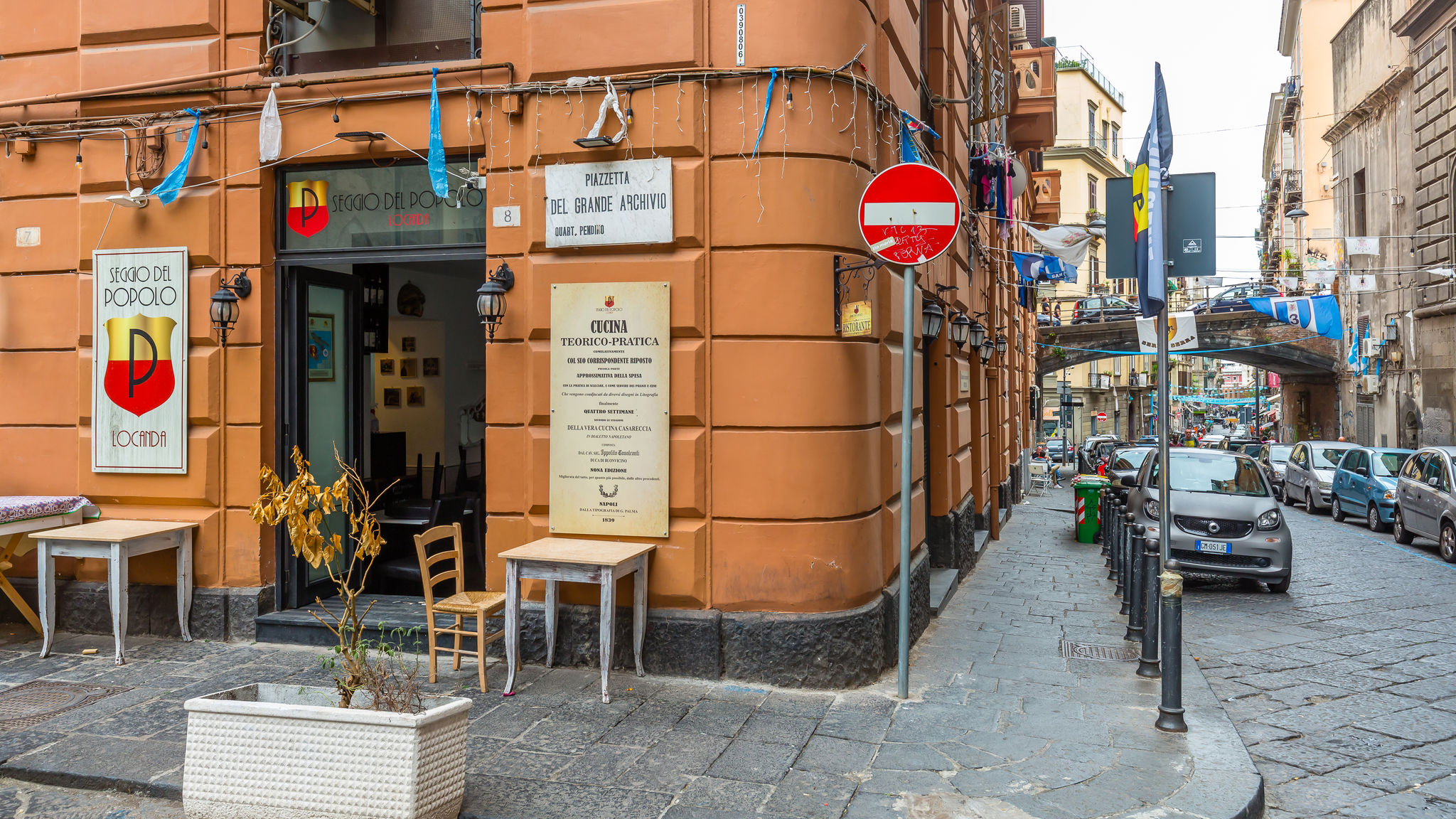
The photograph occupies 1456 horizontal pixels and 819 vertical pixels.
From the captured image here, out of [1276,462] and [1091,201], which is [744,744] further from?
[1091,201]

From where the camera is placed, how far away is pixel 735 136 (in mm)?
6312

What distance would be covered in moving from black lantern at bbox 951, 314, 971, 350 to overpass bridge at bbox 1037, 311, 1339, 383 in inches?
1084

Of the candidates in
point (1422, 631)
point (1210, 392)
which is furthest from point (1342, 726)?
point (1210, 392)

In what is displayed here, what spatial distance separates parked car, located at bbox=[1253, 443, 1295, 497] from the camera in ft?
84.1

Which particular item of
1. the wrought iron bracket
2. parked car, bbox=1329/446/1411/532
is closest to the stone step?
the wrought iron bracket

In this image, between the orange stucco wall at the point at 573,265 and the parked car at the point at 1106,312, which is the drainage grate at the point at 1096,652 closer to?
the orange stucco wall at the point at 573,265

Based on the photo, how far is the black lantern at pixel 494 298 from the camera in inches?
256

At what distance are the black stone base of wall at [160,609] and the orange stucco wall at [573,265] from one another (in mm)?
129

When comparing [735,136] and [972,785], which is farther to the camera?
[735,136]

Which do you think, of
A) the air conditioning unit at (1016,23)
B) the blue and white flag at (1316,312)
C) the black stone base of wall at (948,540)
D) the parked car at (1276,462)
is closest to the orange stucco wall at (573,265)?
the black stone base of wall at (948,540)

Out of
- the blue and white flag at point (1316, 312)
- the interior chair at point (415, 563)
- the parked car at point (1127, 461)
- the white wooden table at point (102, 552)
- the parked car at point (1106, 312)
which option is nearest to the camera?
the white wooden table at point (102, 552)

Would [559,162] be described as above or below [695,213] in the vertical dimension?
above

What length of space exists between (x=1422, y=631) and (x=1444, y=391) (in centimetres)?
1864

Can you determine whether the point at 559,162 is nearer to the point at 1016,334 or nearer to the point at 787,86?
the point at 787,86
